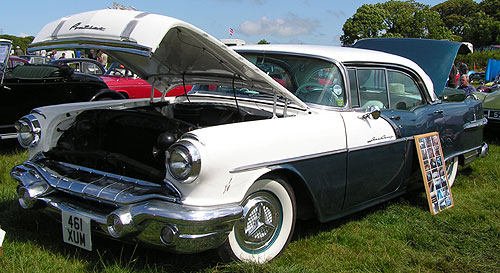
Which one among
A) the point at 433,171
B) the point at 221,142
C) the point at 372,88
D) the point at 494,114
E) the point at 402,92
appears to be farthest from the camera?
the point at 494,114

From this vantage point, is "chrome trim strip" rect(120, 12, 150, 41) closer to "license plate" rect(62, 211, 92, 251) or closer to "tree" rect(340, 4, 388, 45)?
"license plate" rect(62, 211, 92, 251)

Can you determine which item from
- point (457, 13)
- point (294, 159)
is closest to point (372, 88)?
point (294, 159)

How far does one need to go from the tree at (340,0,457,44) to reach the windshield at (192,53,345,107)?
51289 millimetres

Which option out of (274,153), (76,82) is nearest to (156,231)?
(274,153)

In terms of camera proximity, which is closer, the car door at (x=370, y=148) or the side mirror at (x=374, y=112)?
the car door at (x=370, y=148)

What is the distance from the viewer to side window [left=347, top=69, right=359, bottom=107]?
3561 millimetres

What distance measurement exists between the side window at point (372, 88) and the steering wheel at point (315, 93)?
0.30 m

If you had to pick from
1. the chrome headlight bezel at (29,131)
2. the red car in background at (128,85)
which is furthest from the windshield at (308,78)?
the red car in background at (128,85)

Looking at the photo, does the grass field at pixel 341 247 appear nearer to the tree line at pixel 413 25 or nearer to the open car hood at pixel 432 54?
the open car hood at pixel 432 54

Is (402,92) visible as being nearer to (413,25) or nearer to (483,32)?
(413,25)

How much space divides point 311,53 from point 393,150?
3.21ft

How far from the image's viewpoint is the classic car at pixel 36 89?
18.4 feet

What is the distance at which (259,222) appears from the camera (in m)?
2.76

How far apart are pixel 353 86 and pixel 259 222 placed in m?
1.44
